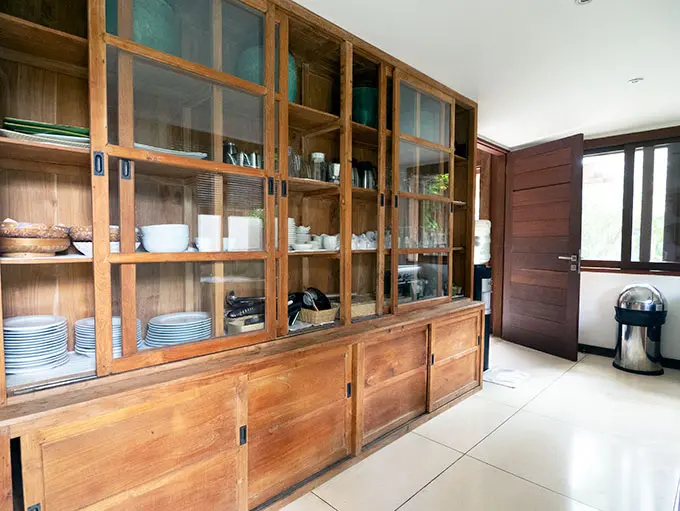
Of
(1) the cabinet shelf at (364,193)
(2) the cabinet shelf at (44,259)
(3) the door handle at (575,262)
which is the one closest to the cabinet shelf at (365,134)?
(1) the cabinet shelf at (364,193)

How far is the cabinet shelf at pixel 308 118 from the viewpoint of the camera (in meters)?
1.90

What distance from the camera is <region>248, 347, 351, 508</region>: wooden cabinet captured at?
160 centimetres

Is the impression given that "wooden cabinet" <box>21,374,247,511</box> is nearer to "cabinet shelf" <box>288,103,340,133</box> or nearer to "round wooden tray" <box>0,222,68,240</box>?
"round wooden tray" <box>0,222,68,240</box>

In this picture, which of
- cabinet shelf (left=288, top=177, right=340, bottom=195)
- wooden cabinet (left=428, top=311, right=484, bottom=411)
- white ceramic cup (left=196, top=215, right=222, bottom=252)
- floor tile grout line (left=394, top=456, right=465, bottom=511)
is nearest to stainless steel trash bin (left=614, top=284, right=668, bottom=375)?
wooden cabinet (left=428, top=311, right=484, bottom=411)

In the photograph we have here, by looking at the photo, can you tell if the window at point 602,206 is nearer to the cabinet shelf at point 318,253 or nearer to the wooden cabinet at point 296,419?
the cabinet shelf at point 318,253

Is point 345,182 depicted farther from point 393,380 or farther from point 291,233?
point 393,380

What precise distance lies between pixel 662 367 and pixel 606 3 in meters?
3.58

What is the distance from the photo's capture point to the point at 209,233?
159cm

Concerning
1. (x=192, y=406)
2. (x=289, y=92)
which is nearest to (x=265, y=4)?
(x=289, y=92)

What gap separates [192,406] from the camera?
1386 mm

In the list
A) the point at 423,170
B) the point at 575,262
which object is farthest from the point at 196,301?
the point at 575,262

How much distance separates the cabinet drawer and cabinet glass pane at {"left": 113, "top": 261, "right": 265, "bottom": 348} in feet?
4.60

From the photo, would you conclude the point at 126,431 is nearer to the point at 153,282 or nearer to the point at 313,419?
the point at 153,282

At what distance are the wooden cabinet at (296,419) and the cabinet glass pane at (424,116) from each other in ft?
5.24
